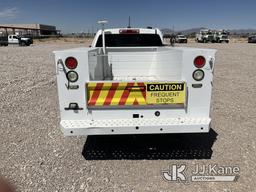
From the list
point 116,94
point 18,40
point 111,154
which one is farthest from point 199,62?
point 18,40

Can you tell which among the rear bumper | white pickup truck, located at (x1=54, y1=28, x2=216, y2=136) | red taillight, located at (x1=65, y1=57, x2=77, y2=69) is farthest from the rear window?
the rear bumper

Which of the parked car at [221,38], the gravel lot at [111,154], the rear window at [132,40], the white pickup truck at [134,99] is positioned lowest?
the parked car at [221,38]

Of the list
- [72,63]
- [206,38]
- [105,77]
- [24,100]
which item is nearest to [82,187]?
[72,63]

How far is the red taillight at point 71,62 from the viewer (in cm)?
422

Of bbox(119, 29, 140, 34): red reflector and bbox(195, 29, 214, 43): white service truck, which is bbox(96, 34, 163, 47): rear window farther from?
bbox(195, 29, 214, 43): white service truck

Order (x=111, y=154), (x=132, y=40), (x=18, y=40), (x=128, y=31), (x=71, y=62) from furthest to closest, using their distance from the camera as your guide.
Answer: (x=18, y=40)
(x=132, y=40)
(x=128, y=31)
(x=111, y=154)
(x=71, y=62)

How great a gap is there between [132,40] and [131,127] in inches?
136

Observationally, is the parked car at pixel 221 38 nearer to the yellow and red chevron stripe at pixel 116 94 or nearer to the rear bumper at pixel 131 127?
the rear bumper at pixel 131 127

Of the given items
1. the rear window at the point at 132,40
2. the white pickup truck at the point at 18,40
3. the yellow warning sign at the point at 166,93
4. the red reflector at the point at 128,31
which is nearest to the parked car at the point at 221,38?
the white pickup truck at the point at 18,40

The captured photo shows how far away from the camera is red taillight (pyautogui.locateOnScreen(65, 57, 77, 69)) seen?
422cm

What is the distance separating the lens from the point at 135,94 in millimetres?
4328

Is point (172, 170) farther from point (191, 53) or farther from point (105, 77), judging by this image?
point (105, 77)

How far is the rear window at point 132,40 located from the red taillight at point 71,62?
2957mm

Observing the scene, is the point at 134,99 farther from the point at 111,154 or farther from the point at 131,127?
the point at 111,154
